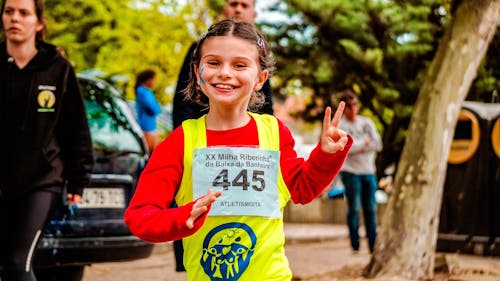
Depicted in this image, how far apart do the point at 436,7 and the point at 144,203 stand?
46.9ft

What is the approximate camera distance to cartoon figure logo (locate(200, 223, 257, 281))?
9.71 ft

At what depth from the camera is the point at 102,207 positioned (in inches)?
253

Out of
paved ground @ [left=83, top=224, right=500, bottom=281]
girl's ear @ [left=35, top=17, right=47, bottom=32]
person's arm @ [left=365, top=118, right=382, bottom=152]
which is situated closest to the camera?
girl's ear @ [left=35, top=17, right=47, bottom=32]

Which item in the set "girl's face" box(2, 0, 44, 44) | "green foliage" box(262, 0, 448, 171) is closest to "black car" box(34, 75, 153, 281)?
"girl's face" box(2, 0, 44, 44)

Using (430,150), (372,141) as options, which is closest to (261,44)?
(430,150)

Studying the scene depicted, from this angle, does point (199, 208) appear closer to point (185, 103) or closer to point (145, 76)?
point (185, 103)

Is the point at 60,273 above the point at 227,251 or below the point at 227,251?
below

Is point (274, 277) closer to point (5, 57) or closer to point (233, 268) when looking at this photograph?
point (233, 268)

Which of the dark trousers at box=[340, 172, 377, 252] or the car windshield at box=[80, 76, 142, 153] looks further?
the dark trousers at box=[340, 172, 377, 252]

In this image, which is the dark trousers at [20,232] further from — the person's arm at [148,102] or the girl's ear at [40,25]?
the person's arm at [148,102]

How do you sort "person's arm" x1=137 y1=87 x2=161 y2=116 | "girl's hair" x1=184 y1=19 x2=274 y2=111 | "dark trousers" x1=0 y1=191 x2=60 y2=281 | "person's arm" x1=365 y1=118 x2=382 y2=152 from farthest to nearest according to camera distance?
1. "person's arm" x1=137 y1=87 x2=161 y2=116
2. "person's arm" x1=365 y1=118 x2=382 y2=152
3. "dark trousers" x1=0 y1=191 x2=60 y2=281
4. "girl's hair" x1=184 y1=19 x2=274 y2=111

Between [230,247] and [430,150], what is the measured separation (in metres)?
5.06

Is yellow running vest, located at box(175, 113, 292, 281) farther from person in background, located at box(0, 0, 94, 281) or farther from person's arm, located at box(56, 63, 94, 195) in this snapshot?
person's arm, located at box(56, 63, 94, 195)

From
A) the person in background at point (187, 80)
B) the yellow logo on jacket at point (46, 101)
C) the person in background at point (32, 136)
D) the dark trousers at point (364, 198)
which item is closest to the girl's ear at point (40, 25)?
the person in background at point (32, 136)
